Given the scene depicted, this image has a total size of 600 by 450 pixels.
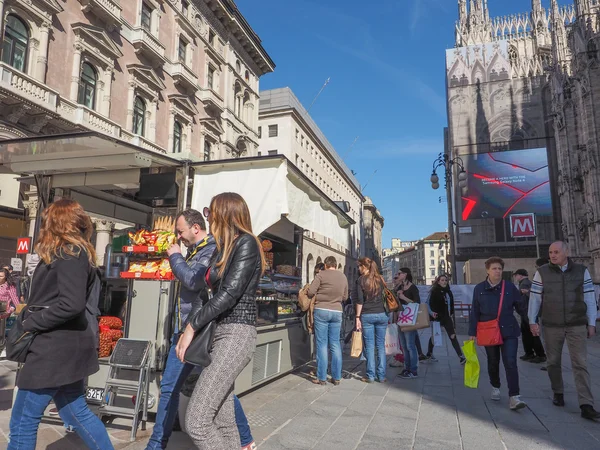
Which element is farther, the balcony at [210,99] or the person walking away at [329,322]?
the balcony at [210,99]

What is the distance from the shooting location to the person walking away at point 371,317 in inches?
270

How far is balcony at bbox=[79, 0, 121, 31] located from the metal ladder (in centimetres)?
1839

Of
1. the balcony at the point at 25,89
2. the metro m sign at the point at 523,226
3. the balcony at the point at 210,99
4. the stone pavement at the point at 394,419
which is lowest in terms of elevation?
the stone pavement at the point at 394,419

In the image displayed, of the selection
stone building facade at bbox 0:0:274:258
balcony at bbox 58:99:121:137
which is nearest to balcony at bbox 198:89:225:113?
stone building facade at bbox 0:0:274:258

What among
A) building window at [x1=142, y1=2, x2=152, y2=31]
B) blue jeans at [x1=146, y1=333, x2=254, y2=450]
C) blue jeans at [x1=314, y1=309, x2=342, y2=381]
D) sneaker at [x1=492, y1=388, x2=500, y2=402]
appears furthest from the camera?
building window at [x1=142, y1=2, x2=152, y2=31]

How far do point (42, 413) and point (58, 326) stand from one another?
20.9 inches

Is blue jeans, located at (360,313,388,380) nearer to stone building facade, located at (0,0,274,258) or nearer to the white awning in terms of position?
the white awning

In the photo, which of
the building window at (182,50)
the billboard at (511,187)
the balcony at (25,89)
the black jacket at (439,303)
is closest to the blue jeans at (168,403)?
the black jacket at (439,303)

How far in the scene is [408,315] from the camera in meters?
7.58

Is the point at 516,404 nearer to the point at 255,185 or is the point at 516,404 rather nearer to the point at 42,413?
the point at 255,185

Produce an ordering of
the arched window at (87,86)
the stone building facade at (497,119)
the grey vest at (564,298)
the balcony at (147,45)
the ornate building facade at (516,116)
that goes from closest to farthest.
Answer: the grey vest at (564,298), the arched window at (87,86), the balcony at (147,45), the ornate building facade at (516,116), the stone building facade at (497,119)

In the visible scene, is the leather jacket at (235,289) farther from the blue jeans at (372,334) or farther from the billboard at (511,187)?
the billboard at (511,187)

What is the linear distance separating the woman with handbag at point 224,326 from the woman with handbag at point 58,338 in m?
0.67

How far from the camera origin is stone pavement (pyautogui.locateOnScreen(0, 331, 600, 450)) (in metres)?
4.07
